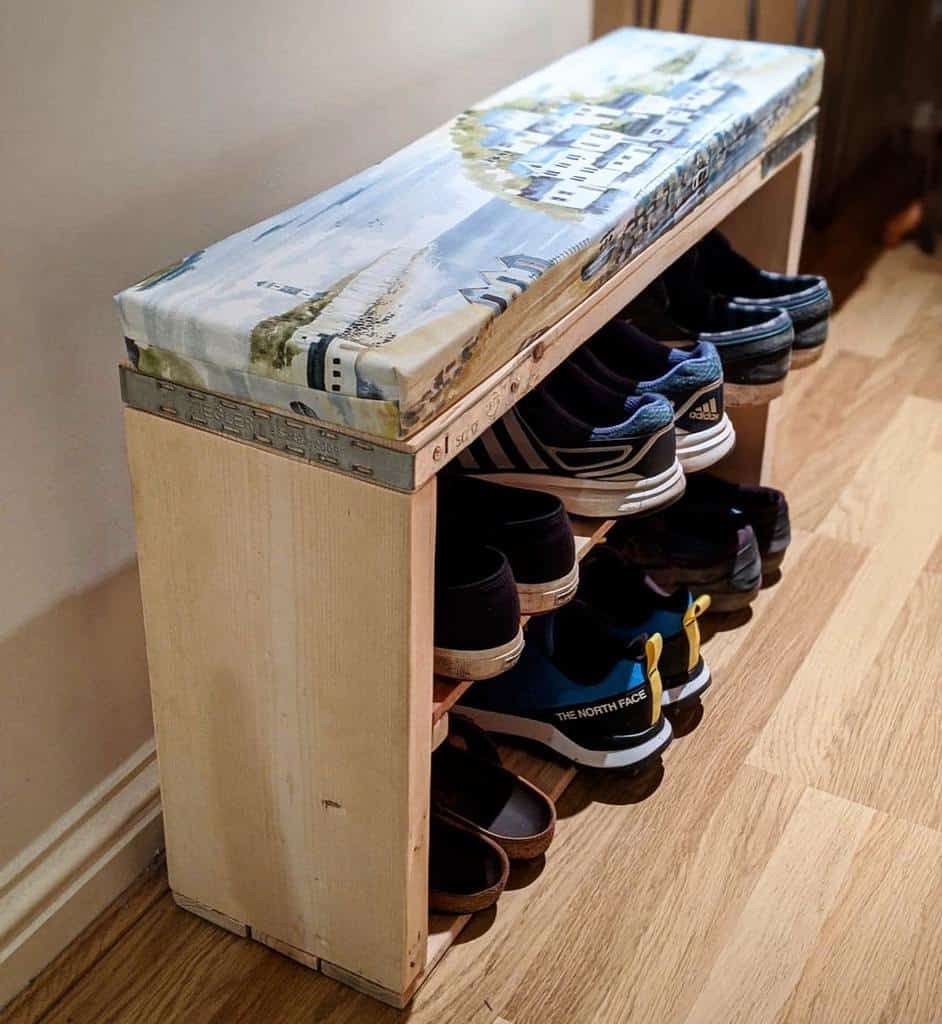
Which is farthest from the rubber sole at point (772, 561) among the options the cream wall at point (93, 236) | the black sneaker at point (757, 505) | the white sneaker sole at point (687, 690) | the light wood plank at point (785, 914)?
the cream wall at point (93, 236)

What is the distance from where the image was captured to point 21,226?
929mm

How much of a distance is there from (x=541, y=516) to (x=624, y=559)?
1.28 feet

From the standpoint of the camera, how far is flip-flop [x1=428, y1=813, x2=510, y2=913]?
1.11m

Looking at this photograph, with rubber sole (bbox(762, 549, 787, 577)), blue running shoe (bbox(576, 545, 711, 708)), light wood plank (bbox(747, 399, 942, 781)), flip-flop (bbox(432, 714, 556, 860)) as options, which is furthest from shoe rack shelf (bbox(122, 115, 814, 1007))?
rubber sole (bbox(762, 549, 787, 577))

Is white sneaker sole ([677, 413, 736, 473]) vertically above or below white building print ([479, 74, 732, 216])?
below

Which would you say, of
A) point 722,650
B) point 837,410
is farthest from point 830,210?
point 722,650

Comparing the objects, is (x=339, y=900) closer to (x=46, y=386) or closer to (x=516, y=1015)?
(x=516, y=1015)

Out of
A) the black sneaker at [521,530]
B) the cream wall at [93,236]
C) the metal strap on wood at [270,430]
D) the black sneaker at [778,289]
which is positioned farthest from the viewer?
the black sneaker at [778,289]

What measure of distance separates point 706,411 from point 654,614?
24cm

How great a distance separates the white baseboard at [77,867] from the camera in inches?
42.1

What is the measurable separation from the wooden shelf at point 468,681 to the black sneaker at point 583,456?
0.08 feet

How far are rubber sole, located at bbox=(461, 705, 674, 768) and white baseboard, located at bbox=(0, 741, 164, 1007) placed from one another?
12.6 inches

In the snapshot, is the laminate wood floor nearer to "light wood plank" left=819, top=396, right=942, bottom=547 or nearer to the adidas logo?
"light wood plank" left=819, top=396, right=942, bottom=547

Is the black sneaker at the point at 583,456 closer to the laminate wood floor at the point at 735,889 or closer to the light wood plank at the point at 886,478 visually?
the laminate wood floor at the point at 735,889
